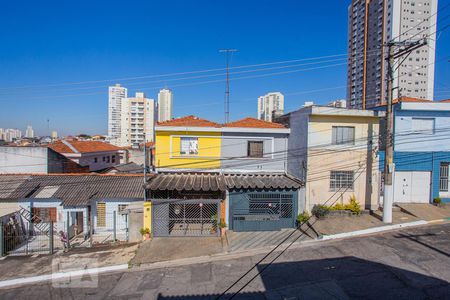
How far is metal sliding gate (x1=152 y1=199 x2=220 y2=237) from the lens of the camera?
1339 centimetres

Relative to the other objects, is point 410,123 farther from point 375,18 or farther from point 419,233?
point 375,18

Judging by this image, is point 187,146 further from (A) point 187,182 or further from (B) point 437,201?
(B) point 437,201

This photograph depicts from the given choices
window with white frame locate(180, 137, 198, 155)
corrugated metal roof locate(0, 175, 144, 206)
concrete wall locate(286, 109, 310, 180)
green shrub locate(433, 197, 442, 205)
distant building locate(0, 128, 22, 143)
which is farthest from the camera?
distant building locate(0, 128, 22, 143)

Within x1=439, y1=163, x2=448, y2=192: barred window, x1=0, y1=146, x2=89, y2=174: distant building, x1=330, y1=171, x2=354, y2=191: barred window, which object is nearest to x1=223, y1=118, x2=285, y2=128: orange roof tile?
x1=330, y1=171, x2=354, y2=191: barred window

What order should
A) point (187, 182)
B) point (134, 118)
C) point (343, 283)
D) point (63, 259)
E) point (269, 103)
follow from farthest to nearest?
point (134, 118) < point (269, 103) < point (187, 182) < point (63, 259) < point (343, 283)

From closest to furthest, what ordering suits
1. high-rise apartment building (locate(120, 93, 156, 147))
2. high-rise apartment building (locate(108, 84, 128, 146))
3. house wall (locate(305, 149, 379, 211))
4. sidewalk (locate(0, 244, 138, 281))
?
1. sidewalk (locate(0, 244, 138, 281))
2. house wall (locate(305, 149, 379, 211))
3. high-rise apartment building (locate(120, 93, 156, 147))
4. high-rise apartment building (locate(108, 84, 128, 146))

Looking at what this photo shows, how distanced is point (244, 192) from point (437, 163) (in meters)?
12.6

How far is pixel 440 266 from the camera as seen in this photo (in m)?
9.25

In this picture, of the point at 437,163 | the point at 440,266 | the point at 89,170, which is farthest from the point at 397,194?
the point at 89,170

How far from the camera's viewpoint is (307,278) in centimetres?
895

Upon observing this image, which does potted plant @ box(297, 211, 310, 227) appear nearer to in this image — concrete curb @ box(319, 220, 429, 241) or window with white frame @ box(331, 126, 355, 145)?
concrete curb @ box(319, 220, 429, 241)

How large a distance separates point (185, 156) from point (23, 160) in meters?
13.4

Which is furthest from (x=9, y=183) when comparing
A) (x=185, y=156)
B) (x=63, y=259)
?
(x=185, y=156)

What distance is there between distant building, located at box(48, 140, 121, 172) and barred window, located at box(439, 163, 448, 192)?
30679 mm
